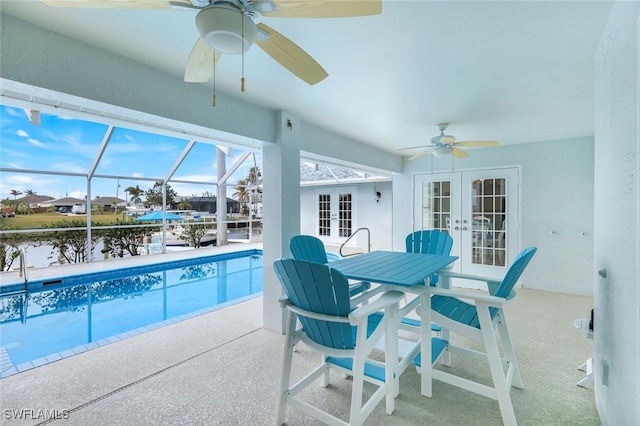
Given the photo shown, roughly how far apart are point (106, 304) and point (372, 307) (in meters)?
4.95

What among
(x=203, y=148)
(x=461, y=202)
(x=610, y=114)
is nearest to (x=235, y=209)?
(x=203, y=148)

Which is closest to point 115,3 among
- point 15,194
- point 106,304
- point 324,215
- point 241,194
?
point 106,304

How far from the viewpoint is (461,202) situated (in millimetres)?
5762

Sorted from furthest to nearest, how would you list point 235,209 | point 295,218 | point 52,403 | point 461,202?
point 235,209, point 461,202, point 295,218, point 52,403

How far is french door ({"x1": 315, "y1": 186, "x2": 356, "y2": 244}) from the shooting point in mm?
10125

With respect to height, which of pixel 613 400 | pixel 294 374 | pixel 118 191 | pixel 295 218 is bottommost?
pixel 294 374

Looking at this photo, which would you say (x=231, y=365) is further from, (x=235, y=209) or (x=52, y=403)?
(x=235, y=209)

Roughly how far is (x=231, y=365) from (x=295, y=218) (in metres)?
1.68

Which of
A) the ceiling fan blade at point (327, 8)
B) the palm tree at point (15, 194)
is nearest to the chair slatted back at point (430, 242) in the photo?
the ceiling fan blade at point (327, 8)

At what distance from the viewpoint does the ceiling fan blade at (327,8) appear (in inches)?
45.0

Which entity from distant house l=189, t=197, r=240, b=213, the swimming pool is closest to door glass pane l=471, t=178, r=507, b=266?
the swimming pool

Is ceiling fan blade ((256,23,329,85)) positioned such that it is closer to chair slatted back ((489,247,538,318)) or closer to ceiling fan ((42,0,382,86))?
ceiling fan ((42,0,382,86))

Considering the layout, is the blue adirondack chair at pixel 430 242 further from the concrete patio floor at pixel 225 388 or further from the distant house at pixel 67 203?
the distant house at pixel 67 203

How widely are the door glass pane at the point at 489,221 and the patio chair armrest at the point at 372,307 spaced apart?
432cm
